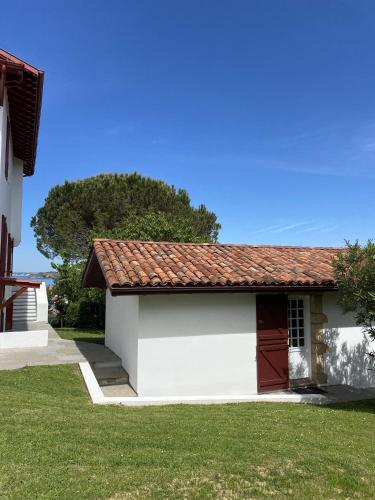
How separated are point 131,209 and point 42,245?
25.3 feet

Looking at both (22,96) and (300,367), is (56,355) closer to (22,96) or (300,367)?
(300,367)

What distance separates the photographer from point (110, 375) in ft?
33.0

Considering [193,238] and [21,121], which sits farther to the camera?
[193,238]

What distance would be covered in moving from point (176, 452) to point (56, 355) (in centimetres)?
771

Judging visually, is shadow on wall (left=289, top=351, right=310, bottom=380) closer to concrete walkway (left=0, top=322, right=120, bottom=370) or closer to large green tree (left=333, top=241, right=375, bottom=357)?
large green tree (left=333, top=241, right=375, bottom=357)

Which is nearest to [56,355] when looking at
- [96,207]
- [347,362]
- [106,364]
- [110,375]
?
[106,364]

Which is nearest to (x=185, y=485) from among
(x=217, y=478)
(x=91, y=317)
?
(x=217, y=478)

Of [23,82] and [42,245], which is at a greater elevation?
[23,82]

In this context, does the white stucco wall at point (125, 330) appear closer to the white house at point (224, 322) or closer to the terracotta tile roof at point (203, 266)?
the white house at point (224, 322)

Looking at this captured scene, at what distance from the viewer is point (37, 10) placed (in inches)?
417

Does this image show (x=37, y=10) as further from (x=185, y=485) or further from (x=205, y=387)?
(x=185, y=485)

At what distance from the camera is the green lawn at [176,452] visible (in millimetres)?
3838

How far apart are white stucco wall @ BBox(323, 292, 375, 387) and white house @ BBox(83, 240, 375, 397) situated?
27 mm

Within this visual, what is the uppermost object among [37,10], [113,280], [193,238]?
[37,10]
